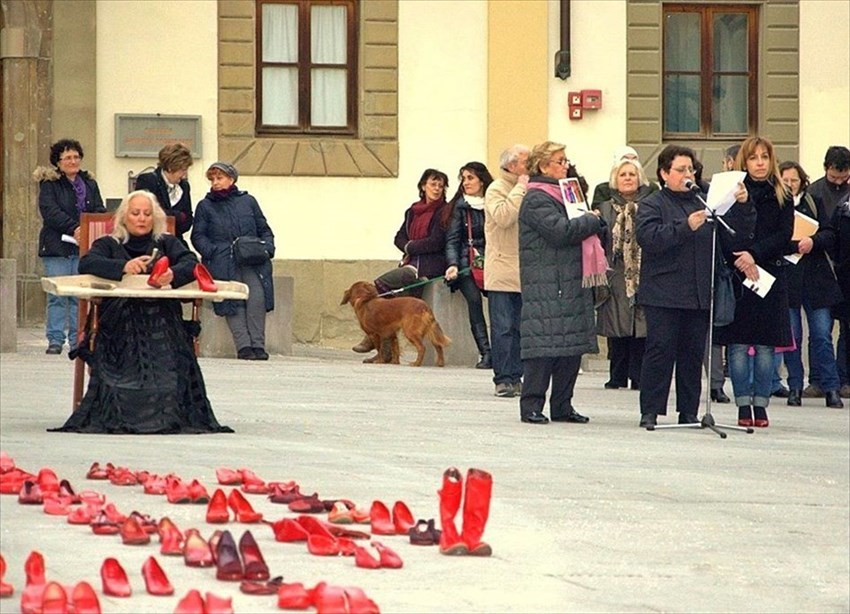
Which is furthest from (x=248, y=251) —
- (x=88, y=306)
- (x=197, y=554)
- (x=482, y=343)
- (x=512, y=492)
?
(x=197, y=554)

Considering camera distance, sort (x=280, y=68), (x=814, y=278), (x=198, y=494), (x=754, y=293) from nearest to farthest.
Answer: (x=198, y=494) < (x=754, y=293) < (x=814, y=278) < (x=280, y=68)

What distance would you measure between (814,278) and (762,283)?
125 inches

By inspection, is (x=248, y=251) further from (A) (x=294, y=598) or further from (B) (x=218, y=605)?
(B) (x=218, y=605)

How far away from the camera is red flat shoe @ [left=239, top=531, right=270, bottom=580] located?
827 cm

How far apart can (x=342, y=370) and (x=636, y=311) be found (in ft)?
10.7

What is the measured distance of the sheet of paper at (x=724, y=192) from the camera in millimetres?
14414

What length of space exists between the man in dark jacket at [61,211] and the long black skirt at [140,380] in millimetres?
6217

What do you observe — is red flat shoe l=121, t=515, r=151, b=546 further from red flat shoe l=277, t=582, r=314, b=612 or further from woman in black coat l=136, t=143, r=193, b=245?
woman in black coat l=136, t=143, r=193, b=245

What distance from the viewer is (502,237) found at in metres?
16.8

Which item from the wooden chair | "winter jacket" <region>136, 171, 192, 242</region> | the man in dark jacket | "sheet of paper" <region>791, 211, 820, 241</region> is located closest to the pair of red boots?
the wooden chair

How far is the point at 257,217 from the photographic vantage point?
838 inches

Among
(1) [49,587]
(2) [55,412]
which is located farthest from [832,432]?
(1) [49,587]

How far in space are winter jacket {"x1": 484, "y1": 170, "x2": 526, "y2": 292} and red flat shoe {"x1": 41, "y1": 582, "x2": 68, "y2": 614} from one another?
9.17 m

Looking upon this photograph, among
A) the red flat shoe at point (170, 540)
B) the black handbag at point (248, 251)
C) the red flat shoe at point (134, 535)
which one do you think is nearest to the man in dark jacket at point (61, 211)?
the black handbag at point (248, 251)
